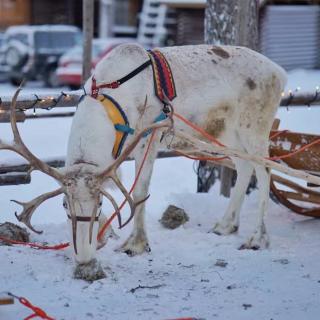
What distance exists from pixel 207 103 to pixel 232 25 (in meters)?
1.89

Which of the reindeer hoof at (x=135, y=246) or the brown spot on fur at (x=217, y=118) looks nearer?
the reindeer hoof at (x=135, y=246)

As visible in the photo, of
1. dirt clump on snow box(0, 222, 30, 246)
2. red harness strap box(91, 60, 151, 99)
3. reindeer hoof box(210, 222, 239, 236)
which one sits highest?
red harness strap box(91, 60, 151, 99)

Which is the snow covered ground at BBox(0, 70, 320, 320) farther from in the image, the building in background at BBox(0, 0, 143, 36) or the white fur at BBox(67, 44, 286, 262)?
the building in background at BBox(0, 0, 143, 36)

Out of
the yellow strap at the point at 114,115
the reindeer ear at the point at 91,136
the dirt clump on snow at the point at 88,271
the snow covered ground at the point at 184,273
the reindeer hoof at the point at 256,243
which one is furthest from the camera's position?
the reindeer hoof at the point at 256,243

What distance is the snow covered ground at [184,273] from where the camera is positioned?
461cm

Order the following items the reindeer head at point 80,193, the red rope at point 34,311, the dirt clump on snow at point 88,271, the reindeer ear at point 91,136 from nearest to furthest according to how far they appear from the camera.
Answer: the red rope at point 34,311 → the reindeer head at point 80,193 → the dirt clump on snow at point 88,271 → the reindeer ear at point 91,136

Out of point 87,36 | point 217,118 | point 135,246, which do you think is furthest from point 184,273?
point 87,36

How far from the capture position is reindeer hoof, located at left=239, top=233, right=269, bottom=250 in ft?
19.7

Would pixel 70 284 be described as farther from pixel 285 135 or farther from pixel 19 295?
pixel 285 135

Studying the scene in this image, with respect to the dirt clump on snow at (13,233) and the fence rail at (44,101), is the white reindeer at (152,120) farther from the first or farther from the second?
the fence rail at (44,101)

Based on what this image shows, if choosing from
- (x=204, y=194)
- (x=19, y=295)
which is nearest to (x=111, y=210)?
(x=204, y=194)

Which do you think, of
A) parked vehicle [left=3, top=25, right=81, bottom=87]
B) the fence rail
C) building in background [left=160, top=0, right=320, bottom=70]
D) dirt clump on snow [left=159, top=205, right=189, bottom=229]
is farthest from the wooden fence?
building in background [left=160, top=0, right=320, bottom=70]

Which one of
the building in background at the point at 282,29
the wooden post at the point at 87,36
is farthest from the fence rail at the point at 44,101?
the building in background at the point at 282,29

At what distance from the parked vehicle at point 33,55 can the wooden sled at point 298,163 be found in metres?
13.3
